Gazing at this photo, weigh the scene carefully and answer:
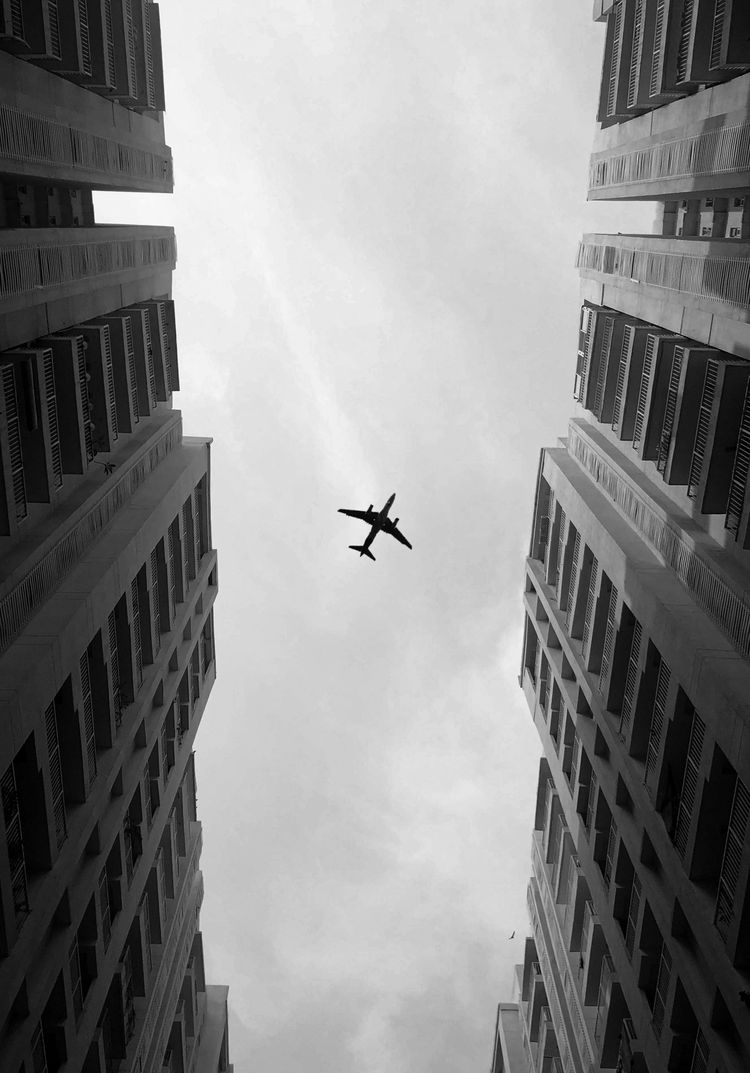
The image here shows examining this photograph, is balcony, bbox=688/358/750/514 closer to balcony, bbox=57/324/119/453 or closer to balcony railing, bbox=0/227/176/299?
balcony railing, bbox=0/227/176/299

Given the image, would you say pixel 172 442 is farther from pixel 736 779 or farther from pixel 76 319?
pixel 736 779

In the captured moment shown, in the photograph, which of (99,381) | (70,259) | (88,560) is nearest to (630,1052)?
(88,560)

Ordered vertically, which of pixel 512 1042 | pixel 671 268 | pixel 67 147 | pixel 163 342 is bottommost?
pixel 512 1042

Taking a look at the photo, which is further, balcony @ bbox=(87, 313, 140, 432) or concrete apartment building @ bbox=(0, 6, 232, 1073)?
balcony @ bbox=(87, 313, 140, 432)

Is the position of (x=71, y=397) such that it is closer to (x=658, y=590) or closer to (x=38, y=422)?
(x=38, y=422)

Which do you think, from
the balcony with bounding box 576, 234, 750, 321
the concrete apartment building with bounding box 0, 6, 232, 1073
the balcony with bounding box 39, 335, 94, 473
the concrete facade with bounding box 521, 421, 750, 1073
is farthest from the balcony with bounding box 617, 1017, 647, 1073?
the balcony with bounding box 39, 335, 94, 473

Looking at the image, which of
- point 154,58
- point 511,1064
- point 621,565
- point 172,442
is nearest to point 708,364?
point 621,565
